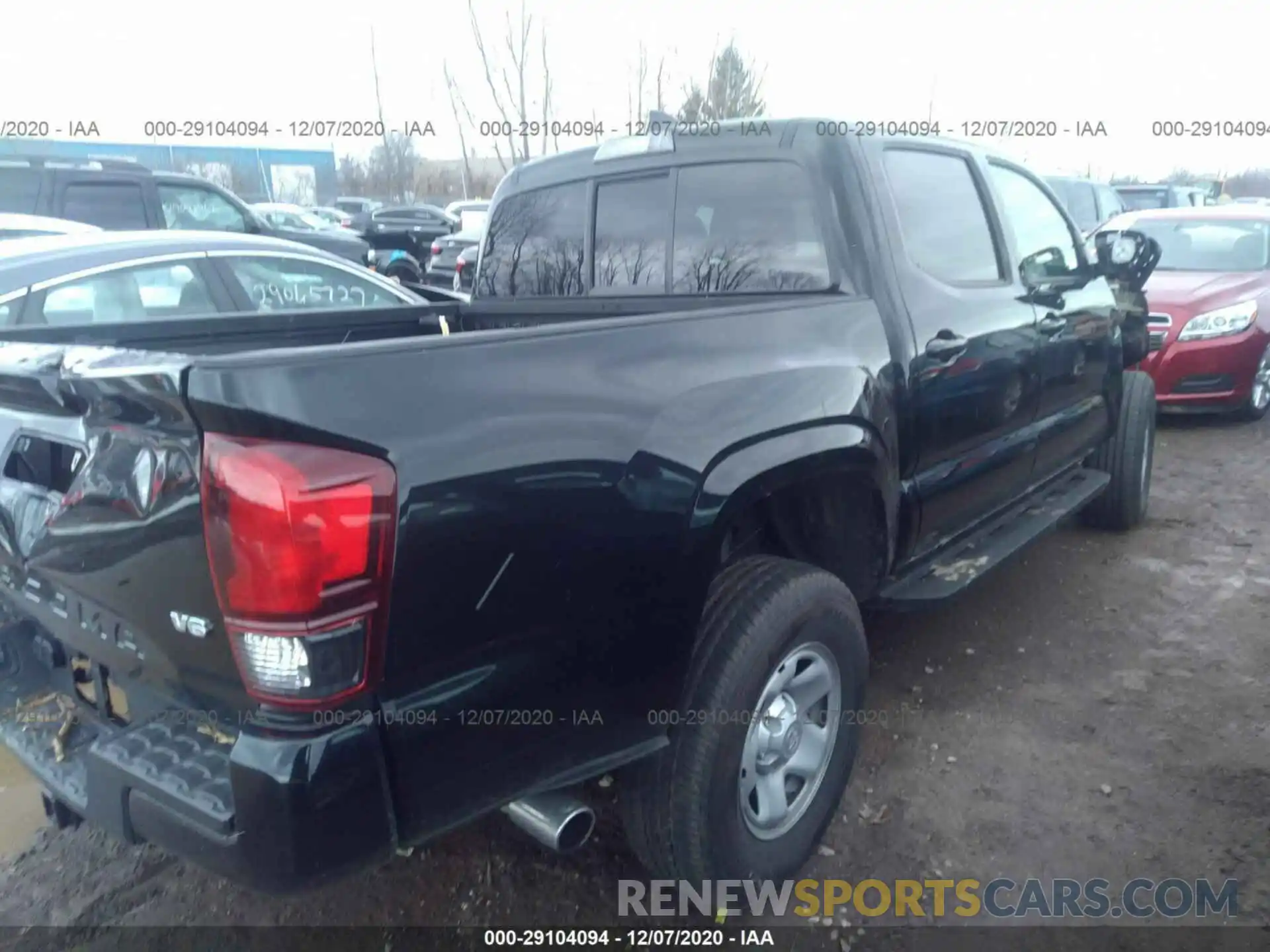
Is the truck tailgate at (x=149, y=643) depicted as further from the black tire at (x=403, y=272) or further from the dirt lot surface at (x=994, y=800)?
the black tire at (x=403, y=272)

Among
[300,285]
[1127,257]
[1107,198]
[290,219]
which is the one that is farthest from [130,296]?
[1107,198]

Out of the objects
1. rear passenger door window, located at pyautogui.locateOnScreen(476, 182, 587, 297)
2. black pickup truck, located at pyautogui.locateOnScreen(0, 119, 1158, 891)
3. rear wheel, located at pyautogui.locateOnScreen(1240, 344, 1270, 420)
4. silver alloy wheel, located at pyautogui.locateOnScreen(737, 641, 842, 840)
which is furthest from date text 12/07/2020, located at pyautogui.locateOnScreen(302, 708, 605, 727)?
rear wheel, located at pyautogui.locateOnScreen(1240, 344, 1270, 420)

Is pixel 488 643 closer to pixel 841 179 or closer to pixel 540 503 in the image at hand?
pixel 540 503

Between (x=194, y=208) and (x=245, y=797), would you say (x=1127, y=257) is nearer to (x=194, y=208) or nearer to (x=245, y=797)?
(x=245, y=797)

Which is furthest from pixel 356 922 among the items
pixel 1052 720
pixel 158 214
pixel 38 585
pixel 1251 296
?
pixel 158 214

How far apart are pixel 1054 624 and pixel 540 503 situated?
3145mm

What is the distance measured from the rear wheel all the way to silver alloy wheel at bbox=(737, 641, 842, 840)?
632 centimetres

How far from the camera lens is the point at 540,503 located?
182 centimetres

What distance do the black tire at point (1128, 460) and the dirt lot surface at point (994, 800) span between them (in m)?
0.74

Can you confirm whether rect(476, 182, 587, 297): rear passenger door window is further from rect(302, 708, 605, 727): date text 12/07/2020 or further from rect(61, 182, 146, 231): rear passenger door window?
rect(61, 182, 146, 231): rear passenger door window

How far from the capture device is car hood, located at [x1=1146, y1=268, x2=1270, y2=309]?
7.21m

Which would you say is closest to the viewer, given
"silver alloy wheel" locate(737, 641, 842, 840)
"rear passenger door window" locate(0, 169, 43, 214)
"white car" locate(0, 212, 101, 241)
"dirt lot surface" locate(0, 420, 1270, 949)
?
"silver alloy wheel" locate(737, 641, 842, 840)

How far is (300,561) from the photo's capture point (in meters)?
1.56

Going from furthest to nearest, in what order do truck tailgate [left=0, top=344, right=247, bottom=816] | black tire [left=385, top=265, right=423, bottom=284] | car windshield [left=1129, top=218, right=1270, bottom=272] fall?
black tire [left=385, top=265, right=423, bottom=284], car windshield [left=1129, top=218, right=1270, bottom=272], truck tailgate [left=0, top=344, right=247, bottom=816]
